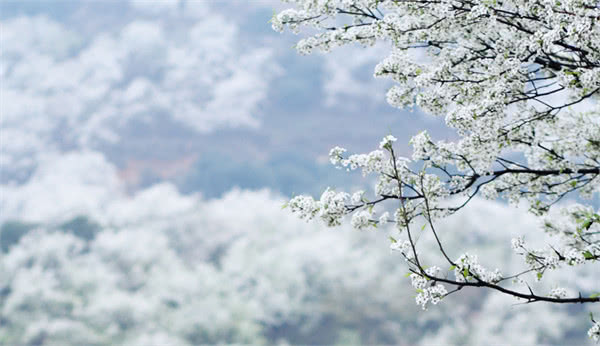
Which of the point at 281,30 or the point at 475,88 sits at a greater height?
Result: the point at 281,30

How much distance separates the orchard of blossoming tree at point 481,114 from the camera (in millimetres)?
4672

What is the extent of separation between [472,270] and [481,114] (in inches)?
59.8

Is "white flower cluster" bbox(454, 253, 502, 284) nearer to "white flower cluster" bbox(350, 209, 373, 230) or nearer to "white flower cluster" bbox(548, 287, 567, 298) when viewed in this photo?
"white flower cluster" bbox(548, 287, 567, 298)

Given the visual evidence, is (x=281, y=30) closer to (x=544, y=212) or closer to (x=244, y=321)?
(x=544, y=212)

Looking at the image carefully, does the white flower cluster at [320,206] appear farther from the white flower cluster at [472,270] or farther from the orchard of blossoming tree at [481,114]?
the white flower cluster at [472,270]

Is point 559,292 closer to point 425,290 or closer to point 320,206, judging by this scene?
point 425,290

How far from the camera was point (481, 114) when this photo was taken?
493 cm

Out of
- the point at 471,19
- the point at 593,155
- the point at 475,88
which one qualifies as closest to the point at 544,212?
the point at 593,155

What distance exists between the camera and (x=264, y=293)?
2153 inches

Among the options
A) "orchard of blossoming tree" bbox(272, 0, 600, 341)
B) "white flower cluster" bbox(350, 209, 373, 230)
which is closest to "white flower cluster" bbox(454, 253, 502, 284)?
"orchard of blossoming tree" bbox(272, 0, 600, 341)

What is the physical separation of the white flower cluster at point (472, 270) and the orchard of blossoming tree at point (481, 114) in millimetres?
11

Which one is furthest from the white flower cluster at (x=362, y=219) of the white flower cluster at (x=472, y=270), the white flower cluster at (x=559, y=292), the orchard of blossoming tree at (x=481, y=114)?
the white flower cluster at (x=559, y=292)

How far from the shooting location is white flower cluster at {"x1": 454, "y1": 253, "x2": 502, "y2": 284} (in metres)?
4.30

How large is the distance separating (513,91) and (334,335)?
50.5 m
